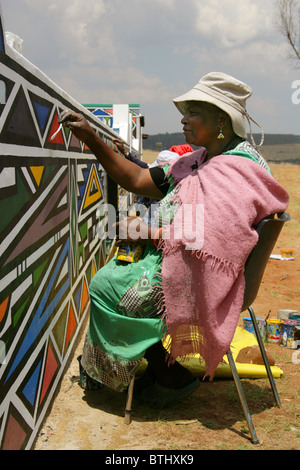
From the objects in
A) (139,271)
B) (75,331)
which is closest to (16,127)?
(139,271)

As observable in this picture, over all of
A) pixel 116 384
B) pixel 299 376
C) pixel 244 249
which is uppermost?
pixel 244 249

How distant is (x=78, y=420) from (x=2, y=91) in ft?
5.84

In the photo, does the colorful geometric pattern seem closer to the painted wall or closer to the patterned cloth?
the painted wall

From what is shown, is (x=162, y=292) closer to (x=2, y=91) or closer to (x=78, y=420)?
(x=78, y=420)

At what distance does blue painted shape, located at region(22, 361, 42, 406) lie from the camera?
88.9 inches

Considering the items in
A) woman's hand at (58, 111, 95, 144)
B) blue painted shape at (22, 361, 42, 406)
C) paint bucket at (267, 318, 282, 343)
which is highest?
woman's hand at (58, 111, 95, 144)

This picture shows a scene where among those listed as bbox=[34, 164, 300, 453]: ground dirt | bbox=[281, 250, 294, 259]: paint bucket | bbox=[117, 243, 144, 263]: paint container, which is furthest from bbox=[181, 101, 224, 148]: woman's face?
bbox=[281, 250, 294, 259]: paint bucket

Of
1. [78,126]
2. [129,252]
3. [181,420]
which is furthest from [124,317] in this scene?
[78,126]

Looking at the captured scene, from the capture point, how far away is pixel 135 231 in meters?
2.68

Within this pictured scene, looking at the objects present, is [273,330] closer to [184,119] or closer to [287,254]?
[184,119]

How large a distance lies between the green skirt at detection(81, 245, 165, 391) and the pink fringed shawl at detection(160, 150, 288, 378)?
0.10m

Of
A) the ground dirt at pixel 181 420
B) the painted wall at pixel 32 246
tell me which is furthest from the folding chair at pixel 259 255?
the painted wall at pixel 32 246

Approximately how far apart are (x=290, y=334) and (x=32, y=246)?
2.57 meters

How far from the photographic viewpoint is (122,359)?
2.63 m
